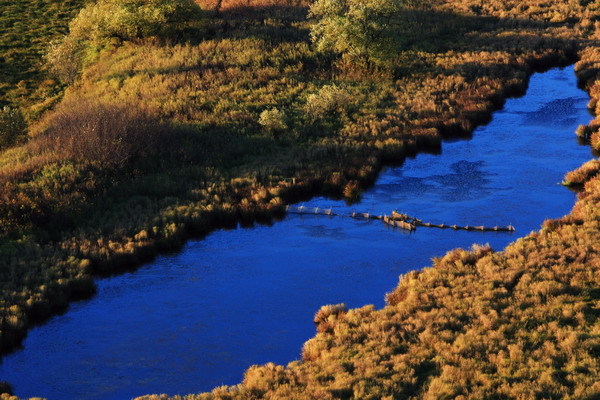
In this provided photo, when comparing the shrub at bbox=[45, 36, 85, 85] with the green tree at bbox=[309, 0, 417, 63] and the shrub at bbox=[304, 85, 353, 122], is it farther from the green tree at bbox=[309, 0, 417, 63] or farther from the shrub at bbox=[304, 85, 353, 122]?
the shrub at bbox=[304, 85, 353, 122]

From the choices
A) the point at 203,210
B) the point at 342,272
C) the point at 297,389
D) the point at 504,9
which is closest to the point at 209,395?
the point at 297,389

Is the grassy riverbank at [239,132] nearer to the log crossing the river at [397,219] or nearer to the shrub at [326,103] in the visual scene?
the shrub at [326,103]

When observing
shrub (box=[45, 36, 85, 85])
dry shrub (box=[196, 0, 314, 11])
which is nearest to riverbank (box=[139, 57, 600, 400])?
shrub (box=[45, 36, 85, 85])

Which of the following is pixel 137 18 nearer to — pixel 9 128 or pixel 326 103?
pixel 9 128

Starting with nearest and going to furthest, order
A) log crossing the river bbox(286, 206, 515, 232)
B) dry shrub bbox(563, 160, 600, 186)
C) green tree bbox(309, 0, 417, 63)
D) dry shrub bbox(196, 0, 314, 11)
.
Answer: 1. log crossing the river bbox(286, 206, 515, 232)
2. dry shrub bbox(563, 160, 600, 186)
3. green tree bbox(309, 0, 417, 63)
4. dry shrub bbox(196, 0, 314, 11)

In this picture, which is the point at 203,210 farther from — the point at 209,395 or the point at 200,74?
the point at 200,74

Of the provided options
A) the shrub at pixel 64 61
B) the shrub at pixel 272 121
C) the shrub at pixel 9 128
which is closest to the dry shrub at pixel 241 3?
the shrub at pixel 64 61

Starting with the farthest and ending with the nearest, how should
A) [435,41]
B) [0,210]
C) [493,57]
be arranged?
[435,41], [493,57], [0,210]
